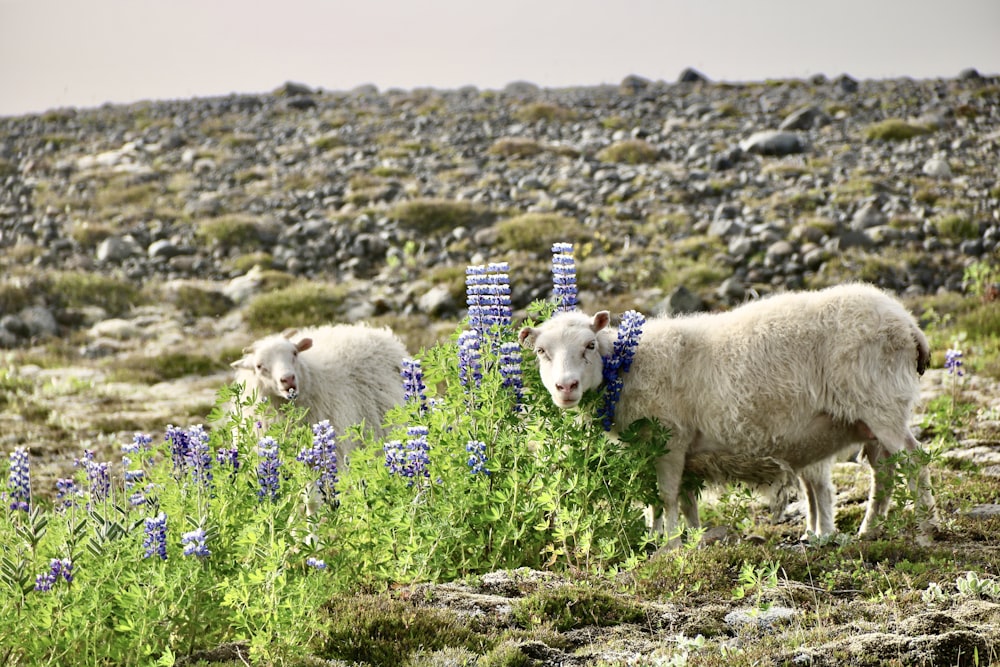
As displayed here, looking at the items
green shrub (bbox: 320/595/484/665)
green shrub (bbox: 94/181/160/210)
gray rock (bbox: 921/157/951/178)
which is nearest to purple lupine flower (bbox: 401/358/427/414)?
green shrub (bbox: 320/595/484/665)

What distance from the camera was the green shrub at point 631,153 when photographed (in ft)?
99.6

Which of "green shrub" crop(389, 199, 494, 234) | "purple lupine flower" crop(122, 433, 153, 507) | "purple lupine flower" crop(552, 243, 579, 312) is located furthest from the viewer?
"green shrub" crop(389, 199, 494, 234)

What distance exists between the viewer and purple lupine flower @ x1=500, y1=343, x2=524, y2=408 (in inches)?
258

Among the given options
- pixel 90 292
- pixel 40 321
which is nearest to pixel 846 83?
pixel 90 292

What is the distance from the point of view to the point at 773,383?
700cm

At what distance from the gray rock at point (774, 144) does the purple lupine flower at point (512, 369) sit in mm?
24666

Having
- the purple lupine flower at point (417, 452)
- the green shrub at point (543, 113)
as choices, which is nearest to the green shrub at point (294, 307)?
the purple lupine flower at point (417, 452)

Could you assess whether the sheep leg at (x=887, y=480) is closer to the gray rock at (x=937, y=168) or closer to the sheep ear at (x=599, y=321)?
the sheep ear at (x=599, y=321)

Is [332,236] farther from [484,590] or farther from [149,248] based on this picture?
[484,590]

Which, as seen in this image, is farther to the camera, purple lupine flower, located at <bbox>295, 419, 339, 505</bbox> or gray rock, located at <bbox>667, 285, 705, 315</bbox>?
gray rock, located at <bbox>667, 285, 705, 315</bbox>

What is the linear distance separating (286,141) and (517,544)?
34.5 metres

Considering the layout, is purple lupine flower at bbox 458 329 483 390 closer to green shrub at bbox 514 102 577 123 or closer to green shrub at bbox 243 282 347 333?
green shrub at bbox 243 282 347 333

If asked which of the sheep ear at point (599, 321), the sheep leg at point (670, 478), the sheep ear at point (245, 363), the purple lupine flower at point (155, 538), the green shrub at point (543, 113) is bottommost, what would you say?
the sheep leg at point (670, 478)

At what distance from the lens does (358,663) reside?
4805 millimetres
